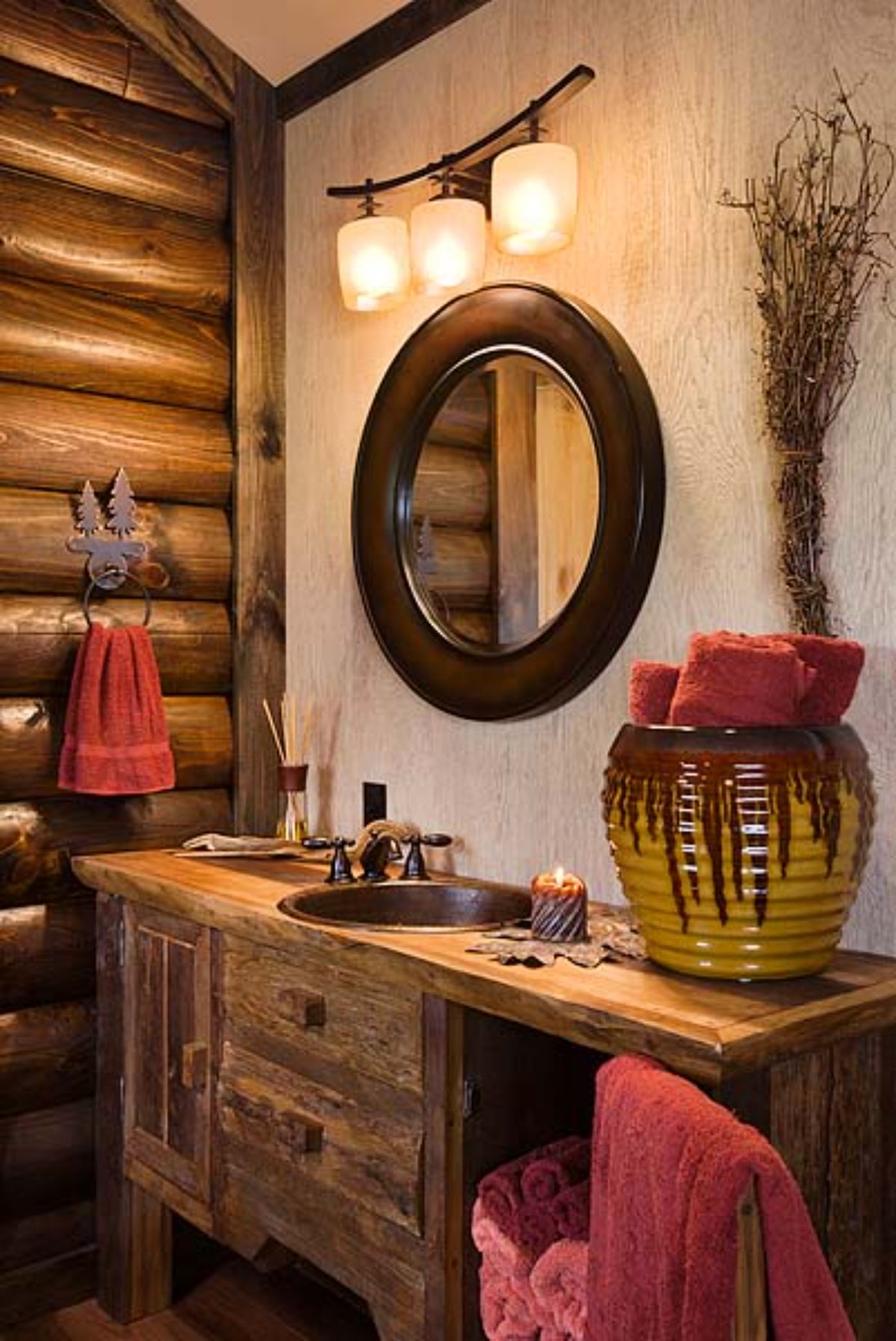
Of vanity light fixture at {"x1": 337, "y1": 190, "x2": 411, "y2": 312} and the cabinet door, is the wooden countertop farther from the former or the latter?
vanity light fixture at {"x1": 337, "y1": 190, "x2": 411, "y2": 312}

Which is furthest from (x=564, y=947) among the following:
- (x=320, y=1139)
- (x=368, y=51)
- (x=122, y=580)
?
(x=368, y=51)

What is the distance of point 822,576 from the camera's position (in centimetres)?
180

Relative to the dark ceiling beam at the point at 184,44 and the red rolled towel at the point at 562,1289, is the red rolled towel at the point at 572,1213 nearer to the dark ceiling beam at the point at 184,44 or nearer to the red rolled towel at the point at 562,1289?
the red rolled towel at the point at 562,1289

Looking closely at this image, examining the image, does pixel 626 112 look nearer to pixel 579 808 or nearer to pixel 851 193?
pixel 851 193

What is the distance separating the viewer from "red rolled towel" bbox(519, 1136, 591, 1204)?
162 centimetres

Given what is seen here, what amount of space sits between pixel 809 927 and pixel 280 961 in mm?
878

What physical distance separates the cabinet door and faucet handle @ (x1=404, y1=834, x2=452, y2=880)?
0.39 metres

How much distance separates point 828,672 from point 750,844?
26 centimetres

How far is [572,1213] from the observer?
1.59 m

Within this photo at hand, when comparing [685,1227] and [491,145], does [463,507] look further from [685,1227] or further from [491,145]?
[685,1227]

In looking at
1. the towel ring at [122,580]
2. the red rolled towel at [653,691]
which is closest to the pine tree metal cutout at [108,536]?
the towel ring at [122,580]

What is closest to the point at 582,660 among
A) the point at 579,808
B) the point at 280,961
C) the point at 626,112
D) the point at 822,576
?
the point at 579,808

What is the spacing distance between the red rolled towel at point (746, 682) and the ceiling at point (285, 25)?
1742 millimetres

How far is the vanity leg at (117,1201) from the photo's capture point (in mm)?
2414
